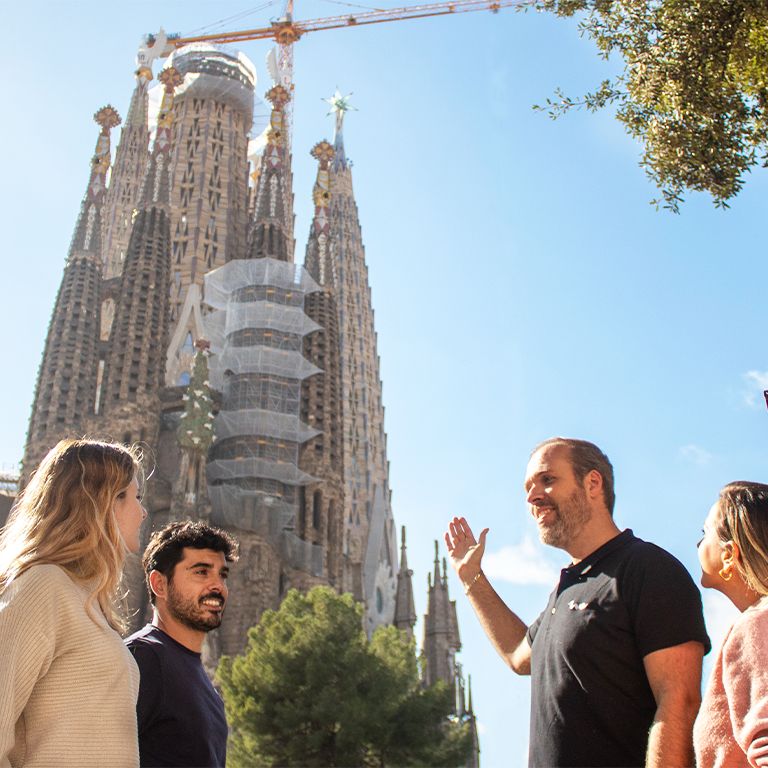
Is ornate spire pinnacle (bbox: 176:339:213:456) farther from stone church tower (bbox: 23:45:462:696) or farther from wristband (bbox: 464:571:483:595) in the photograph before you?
wristband (bbox: 464:571:483:595)

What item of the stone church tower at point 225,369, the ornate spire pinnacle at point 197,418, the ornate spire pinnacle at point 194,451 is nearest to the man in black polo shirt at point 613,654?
the stone church tower at point 225,369

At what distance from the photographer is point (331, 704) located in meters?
20.3

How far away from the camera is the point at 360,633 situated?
2330 cm

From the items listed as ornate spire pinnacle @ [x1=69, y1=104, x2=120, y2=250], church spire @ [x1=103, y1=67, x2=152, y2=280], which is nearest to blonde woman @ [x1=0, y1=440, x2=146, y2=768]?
ornate spire pinnacle @ [x1=69, y1=104, x2=120, y2=250]

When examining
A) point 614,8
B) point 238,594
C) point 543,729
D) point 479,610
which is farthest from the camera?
point 238,594

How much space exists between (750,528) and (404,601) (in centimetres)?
4634

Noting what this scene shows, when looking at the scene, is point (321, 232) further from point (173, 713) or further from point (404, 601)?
point (173, 713)

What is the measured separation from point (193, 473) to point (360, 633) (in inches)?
496

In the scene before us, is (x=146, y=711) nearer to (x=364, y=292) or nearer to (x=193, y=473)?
(x=193, y=473)

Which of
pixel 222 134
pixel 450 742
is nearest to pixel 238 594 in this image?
pixel 450 742

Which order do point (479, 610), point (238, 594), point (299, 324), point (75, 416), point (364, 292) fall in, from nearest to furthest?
point (479, 610) → point (238, 594) → point (75, 416) → point (299, 324) → point (364, 292)

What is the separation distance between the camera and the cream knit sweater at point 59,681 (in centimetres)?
270

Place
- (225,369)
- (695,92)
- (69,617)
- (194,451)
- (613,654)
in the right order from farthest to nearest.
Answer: (225,369) < (194,451) < (695,92) < (613,654) < (69,617)

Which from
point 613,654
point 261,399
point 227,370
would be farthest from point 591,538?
point 227,370
